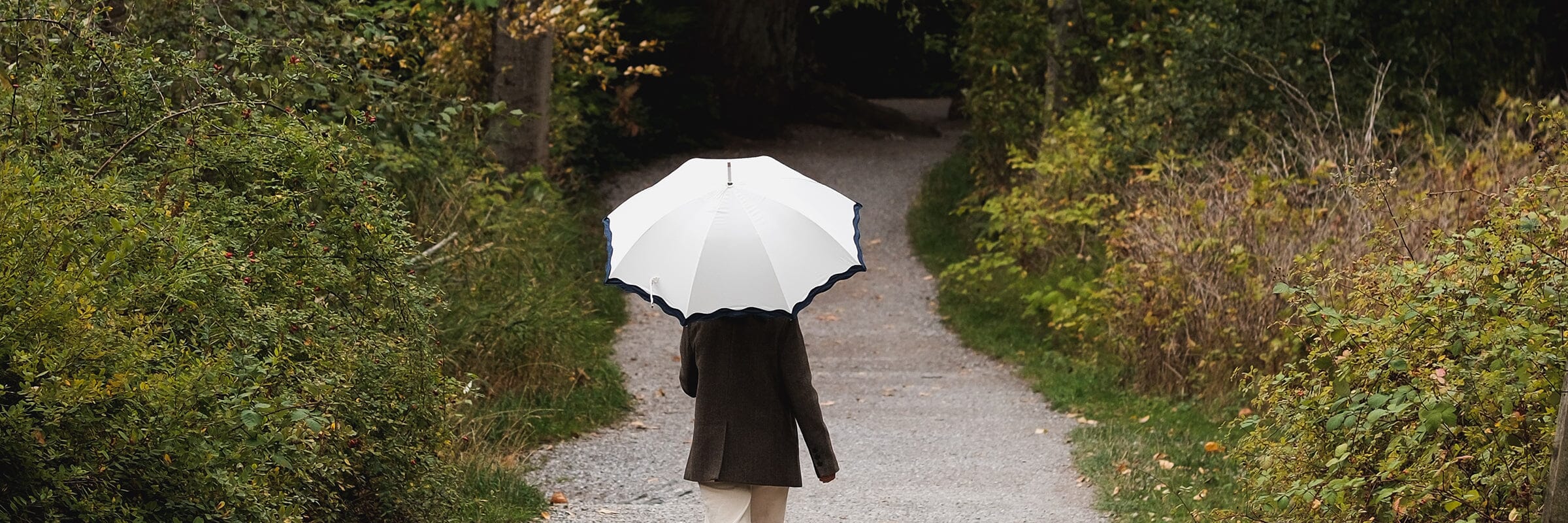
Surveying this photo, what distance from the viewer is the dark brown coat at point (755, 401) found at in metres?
4.32

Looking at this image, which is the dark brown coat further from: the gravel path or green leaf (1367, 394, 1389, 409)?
the gravel path

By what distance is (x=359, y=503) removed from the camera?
5082 mm

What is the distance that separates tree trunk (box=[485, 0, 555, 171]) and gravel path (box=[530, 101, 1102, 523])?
1.84m

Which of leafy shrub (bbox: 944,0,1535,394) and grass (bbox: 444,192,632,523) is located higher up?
leafy shrub (bbox: 944,0,1535,394)

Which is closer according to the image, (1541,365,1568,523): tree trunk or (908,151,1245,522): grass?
(1541,365,1568,523): tree trunk

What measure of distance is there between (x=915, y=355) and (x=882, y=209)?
687cm

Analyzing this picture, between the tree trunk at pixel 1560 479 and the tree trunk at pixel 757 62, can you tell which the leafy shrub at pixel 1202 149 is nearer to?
the tree trunk at pixel 1560 479

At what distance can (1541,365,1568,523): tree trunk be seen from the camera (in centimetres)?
352

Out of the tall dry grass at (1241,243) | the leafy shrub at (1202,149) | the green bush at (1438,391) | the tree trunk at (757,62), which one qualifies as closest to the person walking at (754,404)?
the green bush at (1438,391)

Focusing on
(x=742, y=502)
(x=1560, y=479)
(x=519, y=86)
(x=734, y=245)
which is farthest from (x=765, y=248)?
(x=519, y=86)

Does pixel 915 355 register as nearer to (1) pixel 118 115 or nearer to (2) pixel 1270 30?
(2) pixel 1270 30

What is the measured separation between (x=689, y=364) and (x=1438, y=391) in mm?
2220

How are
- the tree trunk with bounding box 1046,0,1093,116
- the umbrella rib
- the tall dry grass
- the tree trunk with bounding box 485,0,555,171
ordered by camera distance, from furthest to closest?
the tree trunk with bounding box 1046,0,1093,116 < the tree trunk with bounding box 485,0,555,171 < the tall dry grass < the umbrella rib

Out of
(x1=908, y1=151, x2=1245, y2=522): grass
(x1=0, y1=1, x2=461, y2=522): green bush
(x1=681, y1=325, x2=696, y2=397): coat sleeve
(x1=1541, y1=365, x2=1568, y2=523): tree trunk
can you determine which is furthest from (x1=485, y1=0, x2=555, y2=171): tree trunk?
(x1=1541, y1=365, x2=1568, y2=523): tree trunk
